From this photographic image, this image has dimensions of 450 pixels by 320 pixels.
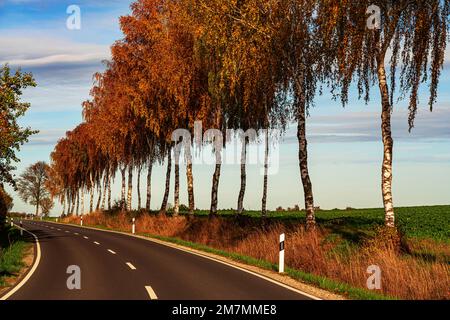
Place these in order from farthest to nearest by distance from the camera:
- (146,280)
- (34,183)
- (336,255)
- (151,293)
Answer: (34,183)
(336,255)
(146,280)
(151,293)

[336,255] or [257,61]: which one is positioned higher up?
[257,61]

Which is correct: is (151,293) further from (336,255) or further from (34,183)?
(34,183)

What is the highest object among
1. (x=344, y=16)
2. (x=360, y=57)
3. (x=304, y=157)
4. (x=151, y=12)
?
(x=151, y=12)

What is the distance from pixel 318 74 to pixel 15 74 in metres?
15.8

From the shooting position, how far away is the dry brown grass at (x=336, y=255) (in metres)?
12.4

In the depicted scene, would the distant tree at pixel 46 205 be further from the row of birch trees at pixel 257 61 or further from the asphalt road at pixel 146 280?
the asphalt road at pixel 146 280

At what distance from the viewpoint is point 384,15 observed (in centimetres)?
1612

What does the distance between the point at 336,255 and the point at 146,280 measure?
6.00 metres

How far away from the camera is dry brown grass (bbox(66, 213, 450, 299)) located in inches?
489

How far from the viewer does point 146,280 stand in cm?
1312

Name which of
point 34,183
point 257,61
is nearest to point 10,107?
point 257,61

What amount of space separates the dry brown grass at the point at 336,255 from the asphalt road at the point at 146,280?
2.58 m
